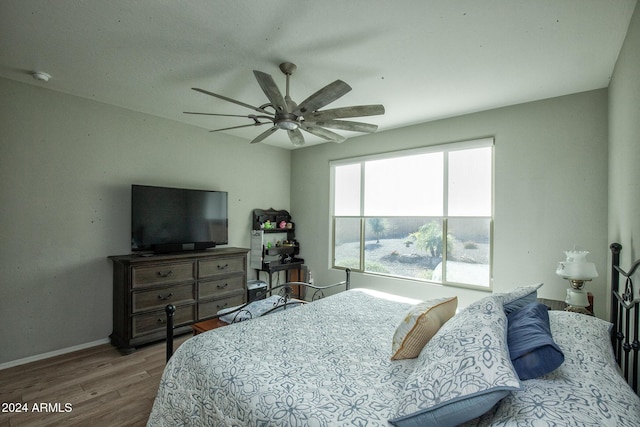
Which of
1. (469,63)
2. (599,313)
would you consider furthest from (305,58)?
(599,313)

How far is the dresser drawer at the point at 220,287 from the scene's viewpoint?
359 cm

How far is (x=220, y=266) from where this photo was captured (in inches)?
148

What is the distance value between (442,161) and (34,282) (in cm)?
457

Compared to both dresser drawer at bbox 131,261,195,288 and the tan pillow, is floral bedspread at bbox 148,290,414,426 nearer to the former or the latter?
the tan pillow

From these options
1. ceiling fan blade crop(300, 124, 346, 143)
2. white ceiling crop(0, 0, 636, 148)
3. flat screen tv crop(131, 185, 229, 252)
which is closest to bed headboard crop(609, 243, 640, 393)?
white ceiling crop(0, 0, 636, 148)

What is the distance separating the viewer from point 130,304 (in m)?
3.04

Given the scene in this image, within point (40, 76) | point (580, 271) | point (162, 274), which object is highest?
point (40, 76)

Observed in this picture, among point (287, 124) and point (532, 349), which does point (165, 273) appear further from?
point (532, 349)

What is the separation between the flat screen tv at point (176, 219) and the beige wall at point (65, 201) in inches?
9.2

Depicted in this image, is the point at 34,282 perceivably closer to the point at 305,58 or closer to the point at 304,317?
the point at 304,317

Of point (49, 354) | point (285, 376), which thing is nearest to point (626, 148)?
point (285, 376)

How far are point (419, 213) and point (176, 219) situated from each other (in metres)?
3.08

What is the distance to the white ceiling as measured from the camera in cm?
175

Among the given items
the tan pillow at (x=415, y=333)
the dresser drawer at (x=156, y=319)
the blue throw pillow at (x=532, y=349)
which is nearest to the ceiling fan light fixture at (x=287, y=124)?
the tan pillow at (x=415, y=333)
